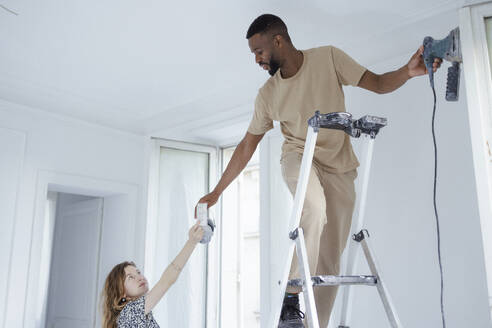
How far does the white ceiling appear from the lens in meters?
2.75

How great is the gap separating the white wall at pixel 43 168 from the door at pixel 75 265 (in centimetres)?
17

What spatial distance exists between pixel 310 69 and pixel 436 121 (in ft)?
3.86

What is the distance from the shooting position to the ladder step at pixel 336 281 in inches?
61.6

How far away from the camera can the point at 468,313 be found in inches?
98.5

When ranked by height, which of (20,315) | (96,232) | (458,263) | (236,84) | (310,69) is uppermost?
(236,84)

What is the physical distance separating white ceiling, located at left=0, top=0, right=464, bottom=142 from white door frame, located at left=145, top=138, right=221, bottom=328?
45 cm

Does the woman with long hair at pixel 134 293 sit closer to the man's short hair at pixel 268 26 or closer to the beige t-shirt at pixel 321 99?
the beige t-shirt at pixel 321 99

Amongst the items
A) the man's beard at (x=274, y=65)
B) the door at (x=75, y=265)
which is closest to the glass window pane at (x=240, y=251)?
the door at (x=75, y=265)

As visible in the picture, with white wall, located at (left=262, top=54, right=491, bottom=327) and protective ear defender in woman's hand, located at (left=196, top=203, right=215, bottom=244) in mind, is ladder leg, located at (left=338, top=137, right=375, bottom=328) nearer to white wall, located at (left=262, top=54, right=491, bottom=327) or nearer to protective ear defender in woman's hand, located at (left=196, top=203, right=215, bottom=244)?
protective ear defender in woman's hand, located at (left=196, top=203, right=215, bottom=244)

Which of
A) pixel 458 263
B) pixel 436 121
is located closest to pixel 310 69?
A: pixel 436 121

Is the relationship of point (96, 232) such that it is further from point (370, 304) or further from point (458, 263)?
point (458, 263)

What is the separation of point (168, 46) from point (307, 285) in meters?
2.19

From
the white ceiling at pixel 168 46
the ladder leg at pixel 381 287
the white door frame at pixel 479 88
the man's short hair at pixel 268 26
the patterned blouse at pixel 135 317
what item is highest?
the white ceiling at pixel 168 46

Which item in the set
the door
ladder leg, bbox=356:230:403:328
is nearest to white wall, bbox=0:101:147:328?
the door
